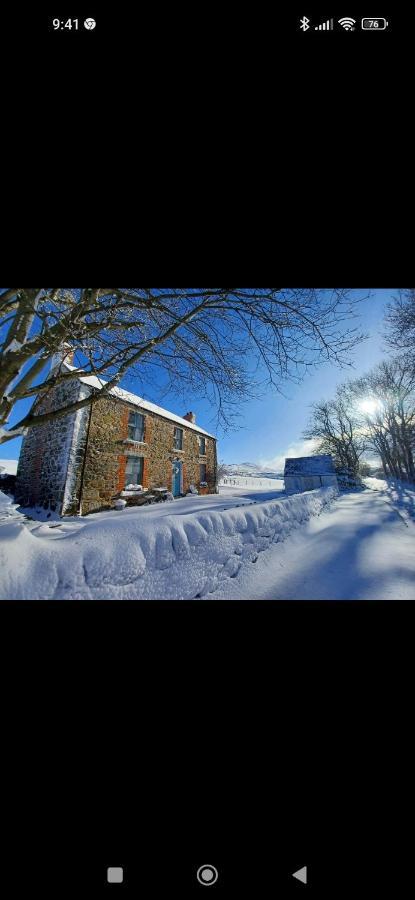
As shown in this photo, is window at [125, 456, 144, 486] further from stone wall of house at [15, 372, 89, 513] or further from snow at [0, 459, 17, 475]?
snow at [0, 459, 17, 475]

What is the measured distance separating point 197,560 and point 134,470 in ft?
23.1

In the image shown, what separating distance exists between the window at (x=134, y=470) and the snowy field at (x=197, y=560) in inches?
230

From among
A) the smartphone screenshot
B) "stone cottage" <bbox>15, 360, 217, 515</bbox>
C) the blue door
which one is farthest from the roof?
the smartphone screenshot

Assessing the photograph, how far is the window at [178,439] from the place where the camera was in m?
10.6

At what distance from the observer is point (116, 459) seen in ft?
25.8

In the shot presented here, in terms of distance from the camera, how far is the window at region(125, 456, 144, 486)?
27.4 feet

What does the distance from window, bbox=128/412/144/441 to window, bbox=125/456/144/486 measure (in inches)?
27.0
